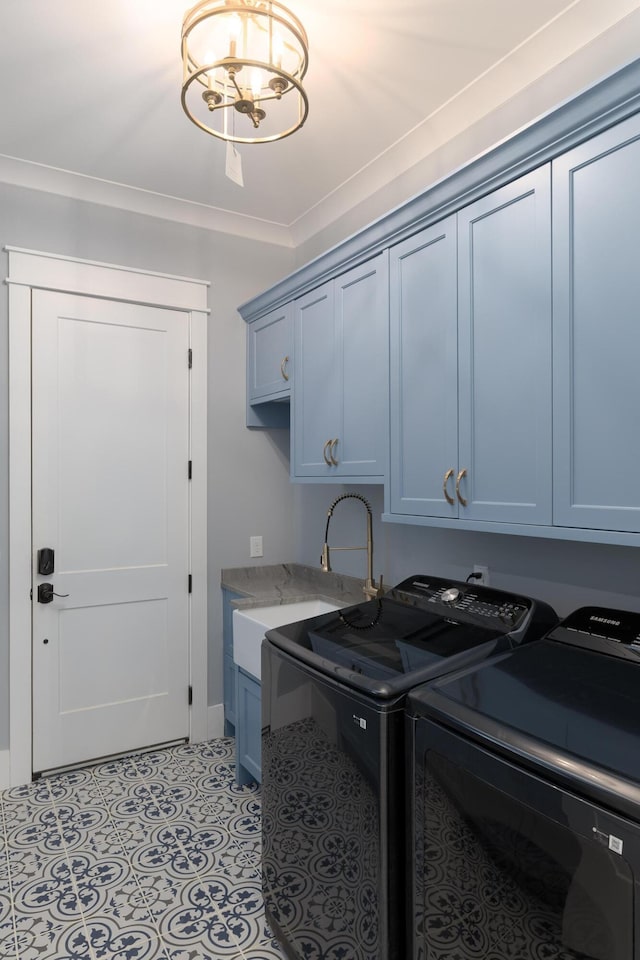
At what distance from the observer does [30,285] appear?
262cm

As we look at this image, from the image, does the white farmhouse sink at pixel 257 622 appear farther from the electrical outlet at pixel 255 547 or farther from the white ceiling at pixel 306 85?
the white ceiling at pixel 306 85

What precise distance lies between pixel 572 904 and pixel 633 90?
1632 mm

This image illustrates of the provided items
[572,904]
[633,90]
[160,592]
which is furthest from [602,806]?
[160,592]

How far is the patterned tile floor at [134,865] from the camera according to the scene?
1.75 metres

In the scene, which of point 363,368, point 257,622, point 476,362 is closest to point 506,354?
point 476,362

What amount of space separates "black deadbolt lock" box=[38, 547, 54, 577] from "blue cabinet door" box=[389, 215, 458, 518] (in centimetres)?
164

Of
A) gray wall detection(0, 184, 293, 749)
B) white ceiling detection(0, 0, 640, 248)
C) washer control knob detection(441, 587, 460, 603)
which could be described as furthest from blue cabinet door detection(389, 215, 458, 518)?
gray wall detection(0, 184, 293, 749)

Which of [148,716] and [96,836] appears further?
[148,716]

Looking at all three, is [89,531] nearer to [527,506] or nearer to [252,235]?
[252,235]

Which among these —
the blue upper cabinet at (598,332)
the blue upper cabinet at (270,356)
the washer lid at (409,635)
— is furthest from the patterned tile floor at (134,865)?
the blue upper cabinet at (270,356)

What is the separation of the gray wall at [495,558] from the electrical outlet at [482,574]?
0.02 meters

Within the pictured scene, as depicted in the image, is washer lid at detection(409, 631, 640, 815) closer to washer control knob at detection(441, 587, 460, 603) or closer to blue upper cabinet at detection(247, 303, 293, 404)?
washer control knob at detection(441, 587, 460, 603)

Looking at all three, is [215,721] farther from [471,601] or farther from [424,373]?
[424,373]

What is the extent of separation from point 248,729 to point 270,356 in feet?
5.80
